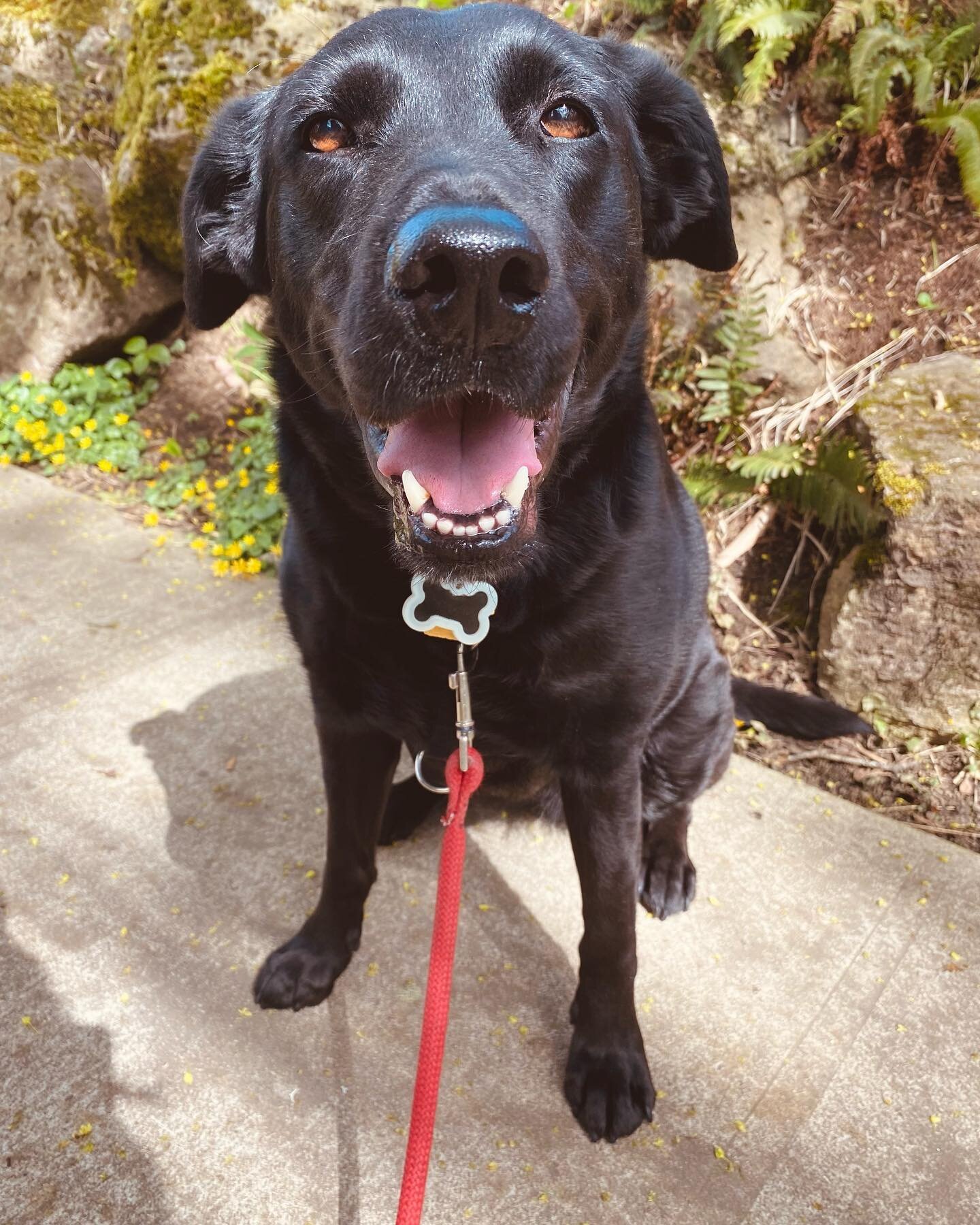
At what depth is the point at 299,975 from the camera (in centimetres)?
182

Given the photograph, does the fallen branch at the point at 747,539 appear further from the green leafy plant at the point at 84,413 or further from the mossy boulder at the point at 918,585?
the green leafy plant at the point at 84,413

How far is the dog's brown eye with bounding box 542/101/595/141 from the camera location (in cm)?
144

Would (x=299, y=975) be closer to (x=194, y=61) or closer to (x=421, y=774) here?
(x=421, y=774)

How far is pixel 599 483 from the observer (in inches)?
61.9

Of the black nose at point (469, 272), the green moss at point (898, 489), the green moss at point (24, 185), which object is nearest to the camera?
the black nose at point (469, 272)

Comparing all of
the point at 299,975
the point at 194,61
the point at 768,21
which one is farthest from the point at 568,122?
the point at 194,61

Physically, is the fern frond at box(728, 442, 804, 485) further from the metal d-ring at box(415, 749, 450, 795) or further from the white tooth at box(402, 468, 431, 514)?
the white tooth at box(402, 468, 431, 514)

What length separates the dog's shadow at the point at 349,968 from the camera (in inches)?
64.2

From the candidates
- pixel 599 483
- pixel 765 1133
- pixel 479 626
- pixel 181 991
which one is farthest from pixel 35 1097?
pixel 599 483

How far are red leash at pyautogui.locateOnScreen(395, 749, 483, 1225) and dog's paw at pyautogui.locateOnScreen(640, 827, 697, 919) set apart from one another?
75cm

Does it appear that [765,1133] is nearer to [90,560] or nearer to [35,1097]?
[35,1097]

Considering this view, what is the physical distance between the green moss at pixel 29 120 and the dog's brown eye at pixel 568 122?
4.11 m

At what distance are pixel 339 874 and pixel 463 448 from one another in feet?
3.44

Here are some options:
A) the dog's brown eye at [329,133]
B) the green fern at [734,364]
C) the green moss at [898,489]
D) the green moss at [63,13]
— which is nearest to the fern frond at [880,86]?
the green fern at [734,364]
